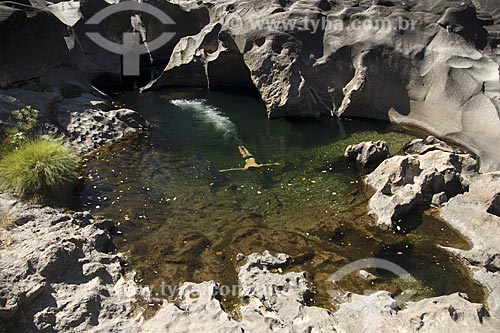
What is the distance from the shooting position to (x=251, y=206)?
1092 cm

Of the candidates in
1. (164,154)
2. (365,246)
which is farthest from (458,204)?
(164,154)

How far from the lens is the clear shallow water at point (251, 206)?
344 inches

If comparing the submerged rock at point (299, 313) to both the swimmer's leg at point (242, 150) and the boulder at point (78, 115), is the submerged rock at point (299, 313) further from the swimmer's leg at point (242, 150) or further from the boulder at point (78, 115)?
the boulder at point (78, 115)

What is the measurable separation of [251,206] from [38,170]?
4.73 metres

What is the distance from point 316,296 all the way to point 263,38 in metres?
11.6

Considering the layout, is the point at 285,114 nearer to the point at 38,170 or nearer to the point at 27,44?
the point at 27,44

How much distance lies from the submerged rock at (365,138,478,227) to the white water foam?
589 centimetres

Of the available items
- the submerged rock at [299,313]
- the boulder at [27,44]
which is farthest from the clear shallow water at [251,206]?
the boulder at [27,44]

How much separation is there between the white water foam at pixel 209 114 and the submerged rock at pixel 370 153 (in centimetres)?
441

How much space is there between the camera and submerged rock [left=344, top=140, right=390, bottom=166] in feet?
41.9

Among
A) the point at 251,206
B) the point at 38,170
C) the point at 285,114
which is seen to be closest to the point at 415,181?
the point at 251,206

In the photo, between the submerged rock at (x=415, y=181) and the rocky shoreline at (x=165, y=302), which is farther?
the submerged rock at (x=415, y=181)

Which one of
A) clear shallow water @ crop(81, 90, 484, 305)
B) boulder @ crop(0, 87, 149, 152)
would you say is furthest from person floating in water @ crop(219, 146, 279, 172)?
boulder @ crop(0, 87, 149, 152)

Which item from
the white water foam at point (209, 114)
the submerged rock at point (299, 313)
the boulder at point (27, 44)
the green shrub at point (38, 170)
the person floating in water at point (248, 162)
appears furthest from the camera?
the white water foam at point (209, 114)
